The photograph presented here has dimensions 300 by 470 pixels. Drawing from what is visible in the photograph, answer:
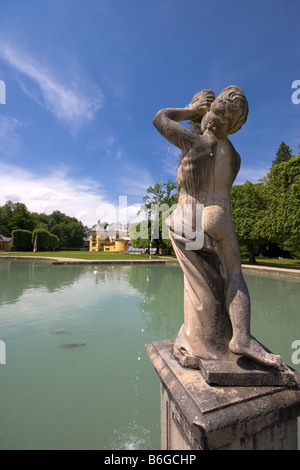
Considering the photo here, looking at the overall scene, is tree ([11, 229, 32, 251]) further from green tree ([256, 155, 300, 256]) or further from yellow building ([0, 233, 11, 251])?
green tree ([256, 155, 300, 256])

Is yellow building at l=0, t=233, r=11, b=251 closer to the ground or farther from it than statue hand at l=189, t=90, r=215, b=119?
closer to the ground

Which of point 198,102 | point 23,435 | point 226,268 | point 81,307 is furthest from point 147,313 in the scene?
point 198,102

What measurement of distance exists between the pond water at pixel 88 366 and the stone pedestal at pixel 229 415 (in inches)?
56.6

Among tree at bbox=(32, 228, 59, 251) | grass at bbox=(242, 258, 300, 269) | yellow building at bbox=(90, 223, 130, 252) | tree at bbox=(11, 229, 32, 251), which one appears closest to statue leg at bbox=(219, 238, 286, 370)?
grass at bbox=(242, 258, 300, 269)

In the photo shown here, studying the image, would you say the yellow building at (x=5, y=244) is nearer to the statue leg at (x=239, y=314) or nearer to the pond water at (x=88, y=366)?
the pond water at (x=88, y=366)

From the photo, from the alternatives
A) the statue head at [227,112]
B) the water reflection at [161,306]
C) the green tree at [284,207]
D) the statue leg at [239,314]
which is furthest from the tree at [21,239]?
the statue leg at [239,314]

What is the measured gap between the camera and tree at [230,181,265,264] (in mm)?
22297

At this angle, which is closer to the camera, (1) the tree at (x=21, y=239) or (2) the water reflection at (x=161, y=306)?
(2) the water reflection at (x=161, y=306)

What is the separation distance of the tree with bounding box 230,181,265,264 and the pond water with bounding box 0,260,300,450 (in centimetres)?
1444

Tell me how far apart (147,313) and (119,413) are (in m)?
4.05

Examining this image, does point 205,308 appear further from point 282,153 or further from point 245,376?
point 282,153

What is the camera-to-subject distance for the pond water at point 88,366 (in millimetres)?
2650

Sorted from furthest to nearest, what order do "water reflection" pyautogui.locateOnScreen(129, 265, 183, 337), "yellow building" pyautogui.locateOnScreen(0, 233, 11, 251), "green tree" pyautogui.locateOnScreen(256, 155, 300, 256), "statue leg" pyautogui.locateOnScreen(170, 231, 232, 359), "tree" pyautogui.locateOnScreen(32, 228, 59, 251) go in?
1. "yellow building" pyautogui.locateOnScreen(0, 233, 11, 251)
2. "tree" pyautogui.locateOnScreen(32, 228, 59, 251)
3. "green tree" pyautogui.locateOnScreen(256, 155, 300, 256)
4. "water reflection" pyautogui.locateOnScreen(129, 265, 183, 337)
5. "statue leg" pyautogui.locateOnScreen(170, 231, 232, 359)

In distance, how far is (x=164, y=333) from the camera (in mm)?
5391
